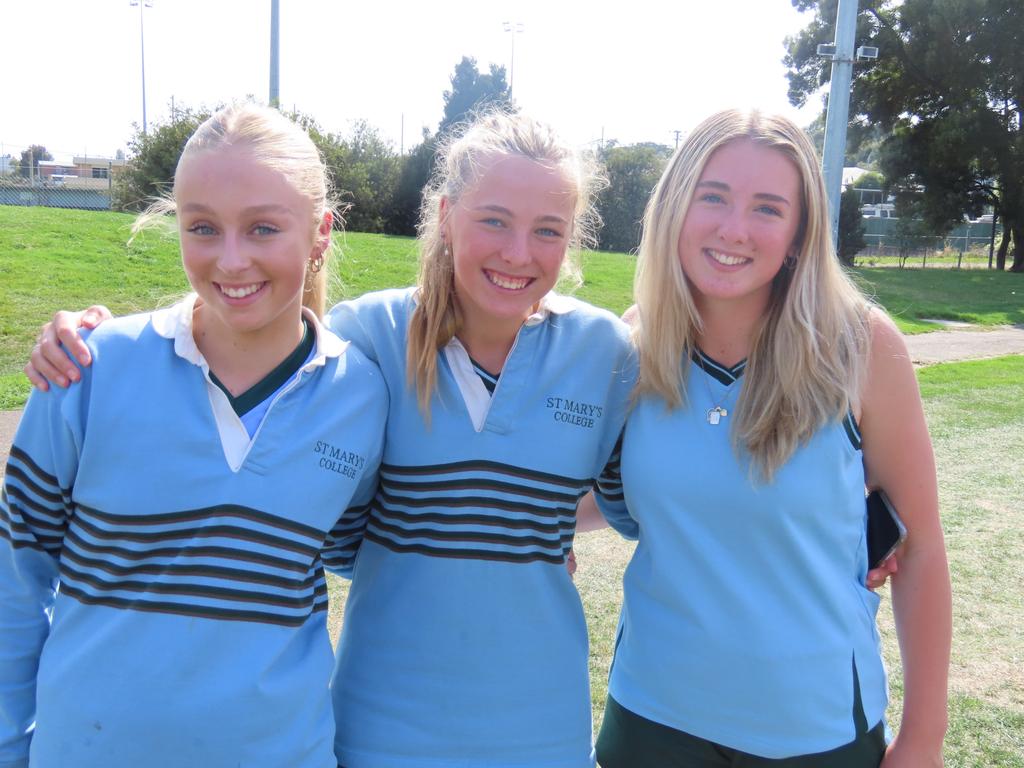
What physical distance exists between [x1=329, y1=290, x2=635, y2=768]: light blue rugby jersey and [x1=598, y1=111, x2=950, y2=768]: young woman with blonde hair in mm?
183

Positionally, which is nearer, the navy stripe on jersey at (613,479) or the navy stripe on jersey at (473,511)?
the navy stripe on jersey at (473,511)

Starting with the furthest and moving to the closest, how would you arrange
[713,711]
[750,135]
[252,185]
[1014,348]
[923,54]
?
[923,54] → [1014,348] → [750,135] → [713,711] → [252,185]

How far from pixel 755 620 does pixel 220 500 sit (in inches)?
43.6

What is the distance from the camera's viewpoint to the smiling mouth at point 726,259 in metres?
2.15

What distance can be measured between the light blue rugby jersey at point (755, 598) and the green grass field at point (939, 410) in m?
1.19

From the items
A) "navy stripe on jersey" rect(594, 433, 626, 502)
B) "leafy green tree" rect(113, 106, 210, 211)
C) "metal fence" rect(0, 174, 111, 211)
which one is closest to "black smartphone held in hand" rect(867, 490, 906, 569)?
"navy stripe on jersey" rect(594, 433, 626, 502)

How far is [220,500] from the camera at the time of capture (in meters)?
1.76

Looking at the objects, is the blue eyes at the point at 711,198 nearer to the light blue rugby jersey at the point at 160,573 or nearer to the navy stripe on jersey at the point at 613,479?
the navy stripe on jersey at the point at 613,479

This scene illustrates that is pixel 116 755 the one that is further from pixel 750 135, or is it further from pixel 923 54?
pixel 923 54

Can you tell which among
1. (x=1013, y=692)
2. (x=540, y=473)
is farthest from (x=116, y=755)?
(x=1013, y=692)

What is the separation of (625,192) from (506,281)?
25743mm

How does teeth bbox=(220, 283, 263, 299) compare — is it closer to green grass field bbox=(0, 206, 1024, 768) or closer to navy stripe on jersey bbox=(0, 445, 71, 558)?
navy stripe on jersey bbox=(0, 445, 71, 558)

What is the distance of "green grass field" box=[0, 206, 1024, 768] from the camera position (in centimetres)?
381

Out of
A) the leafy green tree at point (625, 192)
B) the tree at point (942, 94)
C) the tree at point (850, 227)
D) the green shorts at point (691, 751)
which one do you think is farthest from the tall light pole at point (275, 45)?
the tree at point (942, 94)
